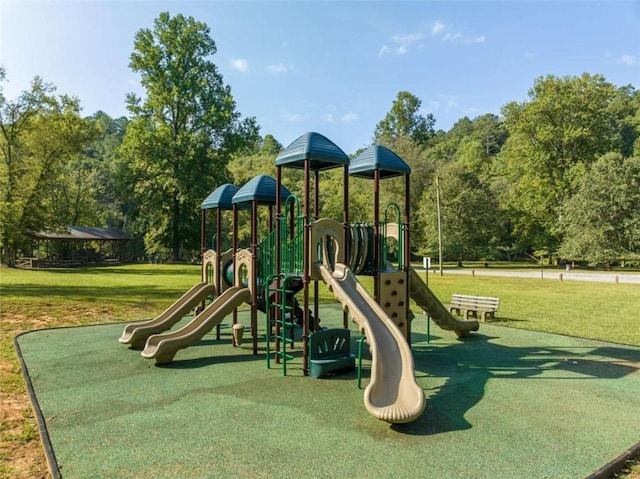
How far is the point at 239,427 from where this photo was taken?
16.2 feet

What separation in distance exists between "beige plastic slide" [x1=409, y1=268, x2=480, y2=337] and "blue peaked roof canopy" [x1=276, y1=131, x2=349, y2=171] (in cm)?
287

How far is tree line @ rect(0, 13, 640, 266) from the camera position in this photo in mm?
31406

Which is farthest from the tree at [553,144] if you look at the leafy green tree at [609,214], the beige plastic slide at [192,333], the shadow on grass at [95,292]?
the beige plastic slide at [192,333]

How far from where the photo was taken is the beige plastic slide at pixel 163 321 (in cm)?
883

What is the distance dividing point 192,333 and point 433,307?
4996 millimetres

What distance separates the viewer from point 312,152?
23.6ft

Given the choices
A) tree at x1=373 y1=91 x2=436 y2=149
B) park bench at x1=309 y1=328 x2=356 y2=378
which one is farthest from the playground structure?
tree at x1=373 y1=91 x2=436 y2=149

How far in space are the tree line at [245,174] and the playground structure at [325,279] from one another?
2446cm

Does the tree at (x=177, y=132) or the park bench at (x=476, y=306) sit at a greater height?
the tree at (x=177, y=132)

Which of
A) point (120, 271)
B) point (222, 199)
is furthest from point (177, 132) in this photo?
point (222, 199)

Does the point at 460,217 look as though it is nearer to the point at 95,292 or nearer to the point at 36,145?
the point at 95,292

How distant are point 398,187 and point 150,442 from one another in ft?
128

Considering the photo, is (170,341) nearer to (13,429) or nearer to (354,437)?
(13,429)

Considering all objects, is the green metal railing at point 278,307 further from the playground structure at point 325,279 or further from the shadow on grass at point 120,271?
the shadow on grass at point 120,271
